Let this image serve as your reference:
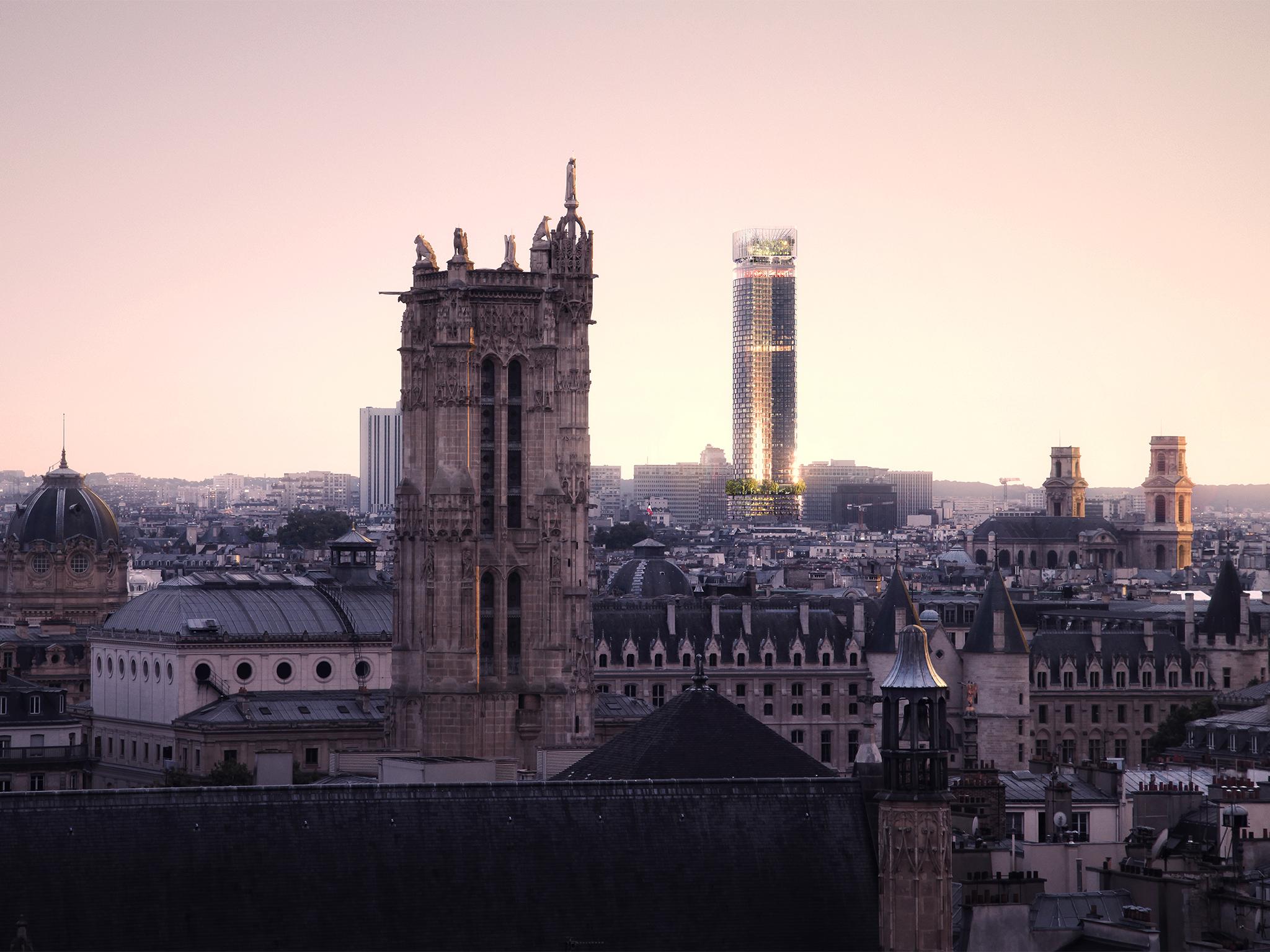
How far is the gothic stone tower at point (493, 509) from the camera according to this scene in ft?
385

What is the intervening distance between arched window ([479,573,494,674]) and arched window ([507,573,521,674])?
636 millimetres

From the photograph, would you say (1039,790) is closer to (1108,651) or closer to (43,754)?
(43,754)

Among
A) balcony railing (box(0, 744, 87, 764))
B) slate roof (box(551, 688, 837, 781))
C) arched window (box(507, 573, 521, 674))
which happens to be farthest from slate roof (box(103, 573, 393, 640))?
slate roof (box(551, 688, 837, 781))

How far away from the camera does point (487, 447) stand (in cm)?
11844

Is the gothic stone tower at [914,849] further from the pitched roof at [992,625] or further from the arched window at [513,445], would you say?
the pitched roof at [992,625]

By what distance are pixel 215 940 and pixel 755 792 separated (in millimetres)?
13582

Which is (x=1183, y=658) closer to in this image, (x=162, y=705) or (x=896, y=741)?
(x=162, y=705)

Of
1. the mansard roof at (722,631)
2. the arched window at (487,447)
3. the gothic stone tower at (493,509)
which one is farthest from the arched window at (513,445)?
the mansard roof at (722,631)

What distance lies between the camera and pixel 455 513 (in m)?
118

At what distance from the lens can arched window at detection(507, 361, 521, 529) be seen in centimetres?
11825

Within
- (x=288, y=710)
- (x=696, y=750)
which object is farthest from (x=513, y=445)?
(x=288, y=710)

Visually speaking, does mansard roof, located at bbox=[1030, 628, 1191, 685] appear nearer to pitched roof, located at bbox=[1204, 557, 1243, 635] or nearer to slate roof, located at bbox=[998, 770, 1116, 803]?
pitched roof, located at bbox=[1204, 557, 1243, 635]

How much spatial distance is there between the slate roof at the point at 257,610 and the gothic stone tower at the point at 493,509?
36.8 meters

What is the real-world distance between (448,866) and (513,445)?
51.8 meters
